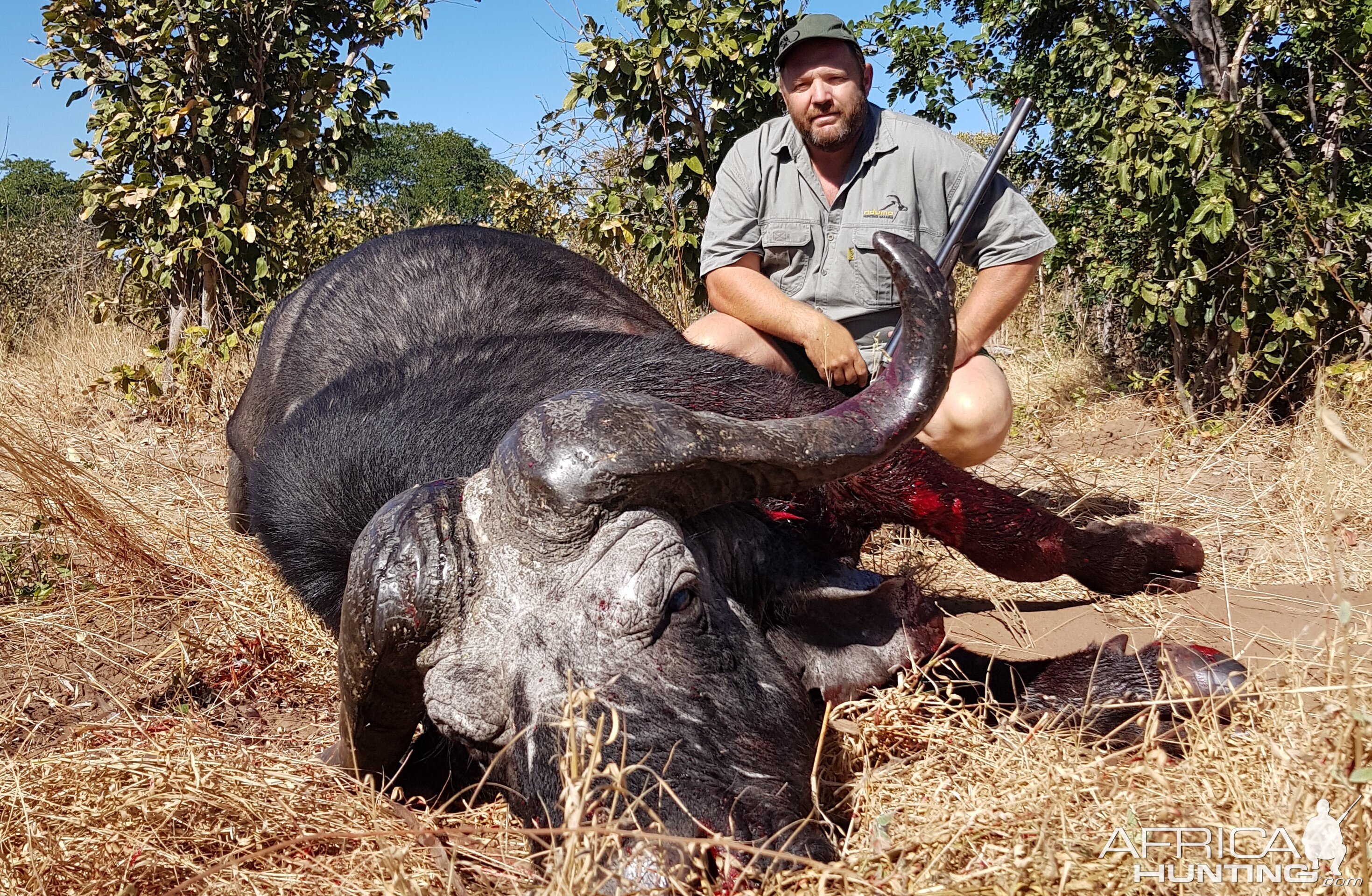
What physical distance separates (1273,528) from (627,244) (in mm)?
3597

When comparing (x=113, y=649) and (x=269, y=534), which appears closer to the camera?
(x=269, y=534)

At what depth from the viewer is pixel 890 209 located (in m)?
4.29

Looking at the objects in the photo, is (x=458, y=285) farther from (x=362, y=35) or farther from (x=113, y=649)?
(x=362, y=35)

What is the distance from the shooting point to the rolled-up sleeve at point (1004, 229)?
4109mm

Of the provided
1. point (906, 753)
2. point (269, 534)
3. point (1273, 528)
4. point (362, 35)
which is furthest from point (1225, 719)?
point (362, 35)

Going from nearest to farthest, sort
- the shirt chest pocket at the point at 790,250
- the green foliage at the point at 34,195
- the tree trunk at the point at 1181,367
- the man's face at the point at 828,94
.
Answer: the man's face at the point at 828,94, the shirt chest pocket at the point at 790,250, the tree trunk at the point at 1181,367, the green foliage at the point at 34,195

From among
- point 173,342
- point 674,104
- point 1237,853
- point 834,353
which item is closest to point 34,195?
point 173,342

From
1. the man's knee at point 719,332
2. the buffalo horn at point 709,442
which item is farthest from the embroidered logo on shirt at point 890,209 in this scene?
the buffalo horn at point 709,442

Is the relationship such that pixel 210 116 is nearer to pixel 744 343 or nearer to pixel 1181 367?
pixel 744 343

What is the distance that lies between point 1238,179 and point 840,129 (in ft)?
6.92

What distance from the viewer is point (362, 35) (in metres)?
7.03

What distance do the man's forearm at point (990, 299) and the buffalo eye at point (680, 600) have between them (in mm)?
2366

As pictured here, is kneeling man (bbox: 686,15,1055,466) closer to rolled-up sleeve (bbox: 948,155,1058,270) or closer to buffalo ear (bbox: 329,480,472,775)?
rolled-up sleeve (bbox: 948,155,1058,270)

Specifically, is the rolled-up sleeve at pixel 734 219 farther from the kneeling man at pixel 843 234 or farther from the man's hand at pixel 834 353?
the man's hand at pixel 834 353
